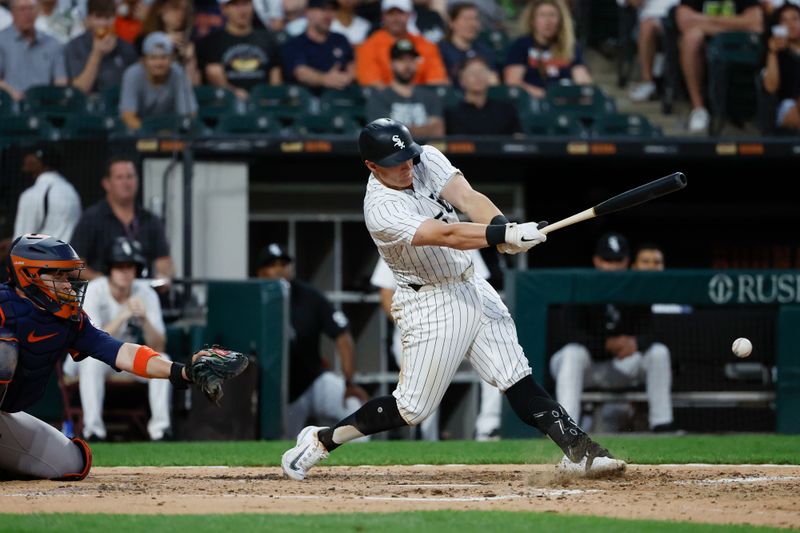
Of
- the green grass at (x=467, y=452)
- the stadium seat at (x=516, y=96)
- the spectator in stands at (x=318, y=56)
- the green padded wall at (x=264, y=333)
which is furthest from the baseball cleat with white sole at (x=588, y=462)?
the spectator in stands at (x=318, y=56)

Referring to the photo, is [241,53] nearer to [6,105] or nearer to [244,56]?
[244,56]

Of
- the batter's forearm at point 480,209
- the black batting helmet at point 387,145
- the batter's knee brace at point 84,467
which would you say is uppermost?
the black batting helmet at point 387,145

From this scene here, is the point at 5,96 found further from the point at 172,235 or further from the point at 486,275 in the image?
the point at 486,275

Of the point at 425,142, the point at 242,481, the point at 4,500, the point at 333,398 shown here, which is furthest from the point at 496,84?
the point at 4,500

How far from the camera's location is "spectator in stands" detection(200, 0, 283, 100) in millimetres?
11656

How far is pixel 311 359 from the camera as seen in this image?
32.3 ft

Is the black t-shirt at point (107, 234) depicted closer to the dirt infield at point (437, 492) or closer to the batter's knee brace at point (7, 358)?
the dirt infield at point (437, 492)

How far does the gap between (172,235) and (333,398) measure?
5.52 ft

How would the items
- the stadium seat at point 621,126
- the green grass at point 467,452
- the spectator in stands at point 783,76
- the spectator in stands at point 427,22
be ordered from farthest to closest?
the spectator in stands at point 427,22 → the spectator in stands at point 783,76 → the stadium seat at point 621,126 → the green grass at point 467,452

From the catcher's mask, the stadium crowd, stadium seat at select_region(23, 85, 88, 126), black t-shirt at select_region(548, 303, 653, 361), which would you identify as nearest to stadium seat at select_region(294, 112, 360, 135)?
the stadium crowd

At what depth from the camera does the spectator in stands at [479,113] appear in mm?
10922

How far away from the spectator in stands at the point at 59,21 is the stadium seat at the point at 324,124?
2.09 metres

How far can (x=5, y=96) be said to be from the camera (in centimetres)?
1009

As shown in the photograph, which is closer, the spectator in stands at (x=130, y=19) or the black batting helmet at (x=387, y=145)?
the black batting helmet at (x=387, y=145)
